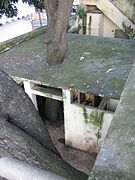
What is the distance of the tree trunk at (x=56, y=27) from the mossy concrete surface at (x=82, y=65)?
0.31 meters

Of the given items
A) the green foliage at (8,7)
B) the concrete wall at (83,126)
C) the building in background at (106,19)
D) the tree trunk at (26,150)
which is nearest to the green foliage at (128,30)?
the building in background at (106,19)

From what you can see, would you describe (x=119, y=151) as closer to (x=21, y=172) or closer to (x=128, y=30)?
(x=21, y=172)

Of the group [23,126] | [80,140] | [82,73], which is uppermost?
[23,126]

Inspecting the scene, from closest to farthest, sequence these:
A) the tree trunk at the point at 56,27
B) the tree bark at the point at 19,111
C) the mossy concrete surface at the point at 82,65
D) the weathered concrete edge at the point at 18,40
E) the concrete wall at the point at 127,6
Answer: the tree bark at the point at 19,111, the mossy concrete surface at the point at 82,65, the tree trunk at the point at 56,27, the weathered concrete edge at the point at 18,40, the concrete wall at the point at 127,6

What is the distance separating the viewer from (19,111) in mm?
2100

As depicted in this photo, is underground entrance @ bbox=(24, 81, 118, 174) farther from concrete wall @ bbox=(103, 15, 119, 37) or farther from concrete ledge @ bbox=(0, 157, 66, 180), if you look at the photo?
concrete wall @ bbox=(103, 15, 119, 37)

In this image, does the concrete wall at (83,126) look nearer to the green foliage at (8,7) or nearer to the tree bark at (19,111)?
the tree bark at (19,111)

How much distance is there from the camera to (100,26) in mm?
12672

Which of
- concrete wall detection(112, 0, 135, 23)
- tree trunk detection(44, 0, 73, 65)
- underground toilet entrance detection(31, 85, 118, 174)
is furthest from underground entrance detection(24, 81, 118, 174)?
concrete wall detection(112, 0, 135, 23)

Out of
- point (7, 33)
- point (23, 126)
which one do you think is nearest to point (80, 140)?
point (23, 126)

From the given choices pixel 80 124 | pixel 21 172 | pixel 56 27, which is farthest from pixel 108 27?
pixel 21 172

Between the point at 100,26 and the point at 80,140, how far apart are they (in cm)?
849

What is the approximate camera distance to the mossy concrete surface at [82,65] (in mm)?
5297

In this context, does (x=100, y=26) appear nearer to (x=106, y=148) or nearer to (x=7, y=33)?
(x=7, y=33)
